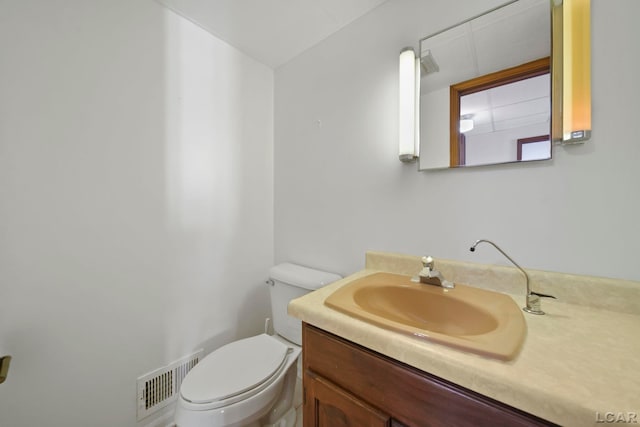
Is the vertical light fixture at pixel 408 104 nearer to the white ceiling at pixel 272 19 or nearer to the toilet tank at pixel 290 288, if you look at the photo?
the white ceiling at pixel 272 19

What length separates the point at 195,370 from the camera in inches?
38.7

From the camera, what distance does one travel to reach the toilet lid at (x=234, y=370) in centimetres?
86

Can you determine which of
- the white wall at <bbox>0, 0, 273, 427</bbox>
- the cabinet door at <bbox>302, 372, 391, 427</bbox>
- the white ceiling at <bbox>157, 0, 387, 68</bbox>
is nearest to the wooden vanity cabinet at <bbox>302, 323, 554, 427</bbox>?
the cabinet door at <bbox>302, 372, 391, 427</bbox>

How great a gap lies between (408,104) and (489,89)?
0.98 feet

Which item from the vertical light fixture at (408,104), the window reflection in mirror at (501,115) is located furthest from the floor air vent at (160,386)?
the window reflection in mirror at (501,115)

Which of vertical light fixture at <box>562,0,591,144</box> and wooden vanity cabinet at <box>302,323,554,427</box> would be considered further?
vertical light fixture at <box>562,0,591,144</box>

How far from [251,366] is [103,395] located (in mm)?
658

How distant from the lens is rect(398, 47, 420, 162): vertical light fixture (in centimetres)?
101

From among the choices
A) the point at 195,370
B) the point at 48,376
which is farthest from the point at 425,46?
the point at 48,376

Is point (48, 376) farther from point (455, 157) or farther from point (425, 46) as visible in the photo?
point (425, 46)

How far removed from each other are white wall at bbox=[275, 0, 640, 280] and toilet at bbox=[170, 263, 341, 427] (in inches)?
9.0

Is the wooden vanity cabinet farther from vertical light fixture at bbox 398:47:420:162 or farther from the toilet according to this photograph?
vertical light fixture at bbox 398:47:420:162

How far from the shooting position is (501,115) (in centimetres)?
85

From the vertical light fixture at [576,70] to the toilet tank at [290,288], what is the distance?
3.59 ft
